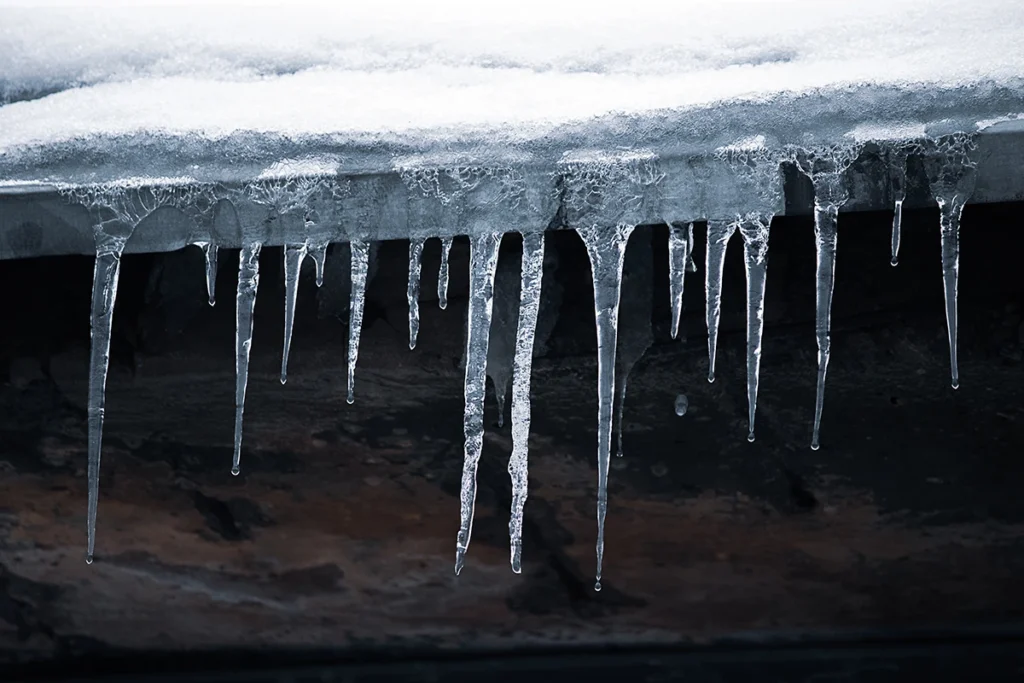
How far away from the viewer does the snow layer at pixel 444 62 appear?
3.91 ft

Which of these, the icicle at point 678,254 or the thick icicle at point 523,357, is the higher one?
the icicle at point 678,254

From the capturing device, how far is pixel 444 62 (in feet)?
4.37

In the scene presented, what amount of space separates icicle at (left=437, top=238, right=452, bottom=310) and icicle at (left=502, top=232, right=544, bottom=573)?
0.36 ft

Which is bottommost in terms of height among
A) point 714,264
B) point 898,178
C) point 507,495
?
point 507,495

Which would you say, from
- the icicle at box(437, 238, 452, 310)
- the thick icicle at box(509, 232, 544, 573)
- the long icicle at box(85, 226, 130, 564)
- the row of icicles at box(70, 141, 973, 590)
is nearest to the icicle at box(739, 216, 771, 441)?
the row of icicles at box(70, 141, 973, 590)

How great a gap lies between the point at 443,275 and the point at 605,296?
251 millimetres

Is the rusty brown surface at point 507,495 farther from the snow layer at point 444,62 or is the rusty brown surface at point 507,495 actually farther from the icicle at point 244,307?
the snow layer at point 444,62

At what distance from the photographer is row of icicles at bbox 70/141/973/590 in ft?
4.03

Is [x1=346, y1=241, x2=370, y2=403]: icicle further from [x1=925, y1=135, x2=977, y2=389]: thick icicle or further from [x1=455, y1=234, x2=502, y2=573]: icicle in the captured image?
[x1=925, y1=135, x2=977, y2=389]: thick icicle

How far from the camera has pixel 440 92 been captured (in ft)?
4.14

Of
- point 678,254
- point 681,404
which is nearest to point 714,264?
point 678,254

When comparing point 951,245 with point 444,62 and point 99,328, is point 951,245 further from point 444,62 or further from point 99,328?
point 99,328

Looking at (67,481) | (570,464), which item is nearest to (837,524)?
(570,464)

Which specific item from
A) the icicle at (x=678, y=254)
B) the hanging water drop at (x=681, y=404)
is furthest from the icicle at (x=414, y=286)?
the hanging water drop at (x=681, y=404)
